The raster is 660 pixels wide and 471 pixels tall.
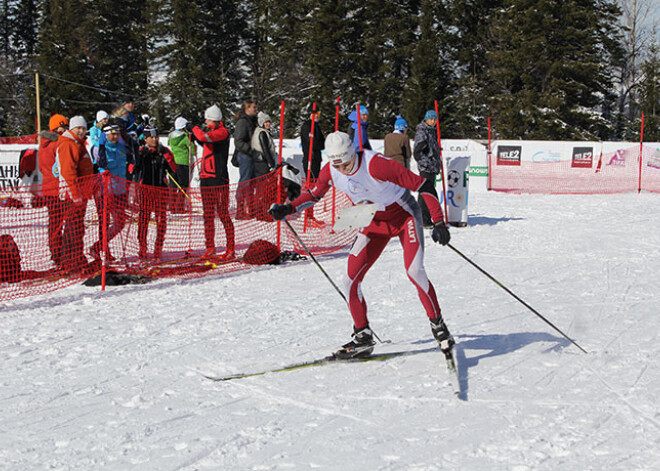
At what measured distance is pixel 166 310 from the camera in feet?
19.8

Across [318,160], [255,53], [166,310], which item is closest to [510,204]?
[318,160]

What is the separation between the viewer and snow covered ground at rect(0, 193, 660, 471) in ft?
10.8

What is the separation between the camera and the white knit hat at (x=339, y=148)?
4344 millimetres

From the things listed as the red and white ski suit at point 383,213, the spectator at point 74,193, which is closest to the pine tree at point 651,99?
the spectator at point 74,193

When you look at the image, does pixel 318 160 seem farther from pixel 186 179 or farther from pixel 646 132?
pixel 646 132

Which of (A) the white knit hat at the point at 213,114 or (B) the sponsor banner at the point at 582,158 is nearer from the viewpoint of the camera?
(A) the white knit hat at the point at 213,114

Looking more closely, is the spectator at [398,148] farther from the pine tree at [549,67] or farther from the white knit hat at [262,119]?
the pine tree at [549,67]

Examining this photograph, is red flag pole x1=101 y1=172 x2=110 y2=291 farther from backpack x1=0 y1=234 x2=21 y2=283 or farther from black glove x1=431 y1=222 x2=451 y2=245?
black glove x1=431 y1=222 x2=451 y2=245

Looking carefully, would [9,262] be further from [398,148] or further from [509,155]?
[509,155]

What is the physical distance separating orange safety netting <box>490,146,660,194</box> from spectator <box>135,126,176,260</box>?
1038 centimetres

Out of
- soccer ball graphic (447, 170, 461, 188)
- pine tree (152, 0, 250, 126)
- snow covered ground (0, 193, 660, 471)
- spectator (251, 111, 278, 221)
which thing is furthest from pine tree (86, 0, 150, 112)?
snow covered ground (0, 193, 660, 471)

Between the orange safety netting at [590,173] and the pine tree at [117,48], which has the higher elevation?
the pine tree at [117,48]

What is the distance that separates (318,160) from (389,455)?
8141 mm

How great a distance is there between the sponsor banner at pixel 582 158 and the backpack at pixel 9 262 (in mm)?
14599
